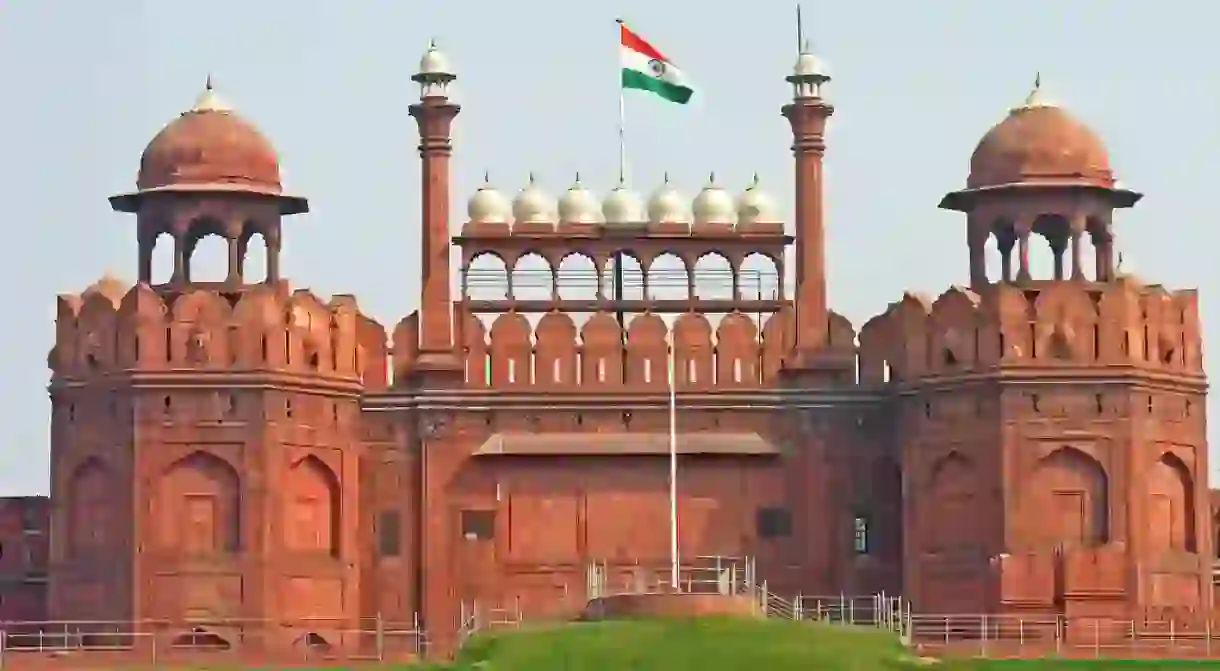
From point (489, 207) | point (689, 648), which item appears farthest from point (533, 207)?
point (689, 648)

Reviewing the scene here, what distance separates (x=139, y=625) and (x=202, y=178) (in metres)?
8.74

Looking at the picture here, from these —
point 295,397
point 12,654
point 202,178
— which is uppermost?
point 202,178

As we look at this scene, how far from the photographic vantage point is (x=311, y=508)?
2685 inches

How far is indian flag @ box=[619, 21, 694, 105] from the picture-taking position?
6894 cm

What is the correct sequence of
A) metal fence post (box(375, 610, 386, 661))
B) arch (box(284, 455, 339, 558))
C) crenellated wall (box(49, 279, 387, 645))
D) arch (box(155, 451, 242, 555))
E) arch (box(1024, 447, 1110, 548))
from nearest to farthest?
1. metal fence post (box(375, 610, 386, 661))
2. arch (box(1024, 447, 1110, 548))
3. crenellated wall (box(49, 279, 387, 645))
4. arch (box(155, 451, 242, 555))
5. arch (box(284, 455, 339, 558))

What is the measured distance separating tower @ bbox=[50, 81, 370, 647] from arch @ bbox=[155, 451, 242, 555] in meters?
A: 0.03

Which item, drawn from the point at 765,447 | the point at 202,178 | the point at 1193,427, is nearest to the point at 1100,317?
the point at 1193,427

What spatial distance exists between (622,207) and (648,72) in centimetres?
320

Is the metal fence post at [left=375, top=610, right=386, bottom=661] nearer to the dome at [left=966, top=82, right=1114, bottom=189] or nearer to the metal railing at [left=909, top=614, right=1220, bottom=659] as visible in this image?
the metal railing at [left=909, top=614, right=1220, bottom=659]

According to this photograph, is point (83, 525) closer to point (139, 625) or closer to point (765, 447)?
point (139, 625)

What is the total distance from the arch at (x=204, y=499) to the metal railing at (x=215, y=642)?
5.66 feet

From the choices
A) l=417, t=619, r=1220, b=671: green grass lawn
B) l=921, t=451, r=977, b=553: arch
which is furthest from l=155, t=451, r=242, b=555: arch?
l=921, t=451, r=977, b=553: arch

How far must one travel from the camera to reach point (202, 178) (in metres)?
68.3

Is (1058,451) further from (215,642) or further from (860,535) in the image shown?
(215,642)
